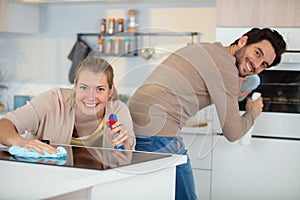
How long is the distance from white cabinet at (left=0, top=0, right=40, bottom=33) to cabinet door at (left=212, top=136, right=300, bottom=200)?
5.32 ft

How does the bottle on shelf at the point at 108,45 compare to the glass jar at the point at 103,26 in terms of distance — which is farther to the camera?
the glass jar at the point at 103,26

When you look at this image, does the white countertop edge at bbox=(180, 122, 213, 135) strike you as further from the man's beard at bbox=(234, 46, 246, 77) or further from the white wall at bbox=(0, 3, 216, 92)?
the white wall at bbox=(0, 3, 216, 92)

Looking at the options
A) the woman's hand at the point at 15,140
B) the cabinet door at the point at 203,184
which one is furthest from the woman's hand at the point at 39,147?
the cabinet door at the point at 203,184

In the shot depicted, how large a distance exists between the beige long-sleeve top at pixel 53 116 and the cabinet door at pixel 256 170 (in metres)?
1.21

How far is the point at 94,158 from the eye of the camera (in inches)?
68.3

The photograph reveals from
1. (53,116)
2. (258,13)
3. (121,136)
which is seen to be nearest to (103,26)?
(258,13)

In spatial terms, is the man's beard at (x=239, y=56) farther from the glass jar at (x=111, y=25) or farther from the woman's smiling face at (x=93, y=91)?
the glass jar at (x=111, y=25)

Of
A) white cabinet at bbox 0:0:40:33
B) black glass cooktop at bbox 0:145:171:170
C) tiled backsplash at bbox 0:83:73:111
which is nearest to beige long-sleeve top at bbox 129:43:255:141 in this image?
black glass cooktop at bbox 0:145:171:170

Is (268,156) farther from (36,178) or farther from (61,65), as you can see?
(36,178)

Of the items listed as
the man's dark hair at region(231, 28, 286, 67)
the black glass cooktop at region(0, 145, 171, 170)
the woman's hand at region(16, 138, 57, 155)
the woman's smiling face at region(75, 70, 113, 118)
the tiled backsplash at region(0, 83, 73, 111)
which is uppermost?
the man's dark hair at region(231, 28, 286, 67)

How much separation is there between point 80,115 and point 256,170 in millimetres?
1412

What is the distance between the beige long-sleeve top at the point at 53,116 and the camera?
6.54 ft

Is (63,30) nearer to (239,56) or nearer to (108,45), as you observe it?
(108,45)

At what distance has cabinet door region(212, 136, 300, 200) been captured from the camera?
3.07m
